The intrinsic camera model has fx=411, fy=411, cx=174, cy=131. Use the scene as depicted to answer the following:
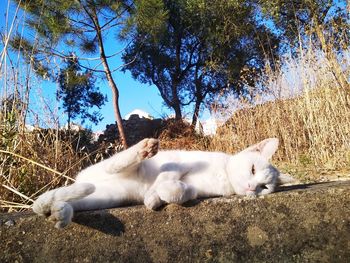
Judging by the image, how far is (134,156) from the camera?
1520mm

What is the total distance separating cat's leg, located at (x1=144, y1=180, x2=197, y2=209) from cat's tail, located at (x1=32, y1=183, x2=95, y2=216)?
0.74 feet

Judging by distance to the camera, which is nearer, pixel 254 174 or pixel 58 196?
pixel 58 196

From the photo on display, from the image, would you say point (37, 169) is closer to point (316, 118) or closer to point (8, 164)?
point (8, 164)

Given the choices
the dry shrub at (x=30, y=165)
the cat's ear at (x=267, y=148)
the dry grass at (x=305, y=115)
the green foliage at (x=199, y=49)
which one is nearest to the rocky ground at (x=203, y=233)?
the cat's ear at (x=267, y=148)

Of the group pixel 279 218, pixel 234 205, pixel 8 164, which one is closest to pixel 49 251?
pixel 234 205

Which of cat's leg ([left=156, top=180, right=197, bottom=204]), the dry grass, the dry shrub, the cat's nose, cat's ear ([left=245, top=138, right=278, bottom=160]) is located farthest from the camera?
the dry grass

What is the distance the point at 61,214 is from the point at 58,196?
0.06 metres

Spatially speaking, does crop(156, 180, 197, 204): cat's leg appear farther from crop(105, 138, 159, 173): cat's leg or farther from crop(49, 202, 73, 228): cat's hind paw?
crop(49, 202, 73, 228): cat's hind paw

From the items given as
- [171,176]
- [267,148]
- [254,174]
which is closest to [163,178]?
[171,176]

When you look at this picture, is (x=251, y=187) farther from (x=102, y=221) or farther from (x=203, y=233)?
(x=102, y=221)

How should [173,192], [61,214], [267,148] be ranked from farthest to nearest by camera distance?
[267,148] < [173,192] < [61,214]

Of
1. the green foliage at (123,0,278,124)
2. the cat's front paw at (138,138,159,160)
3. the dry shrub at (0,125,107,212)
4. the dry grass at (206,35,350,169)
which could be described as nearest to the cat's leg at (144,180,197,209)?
the cat's front paw at (138,138,159,160)

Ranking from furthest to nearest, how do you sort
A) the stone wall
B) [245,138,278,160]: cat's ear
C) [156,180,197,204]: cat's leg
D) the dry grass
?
the stone wall < the dry grass < [245,138,278,160]: cat's ear < [156,180,197,204]: cat's leg

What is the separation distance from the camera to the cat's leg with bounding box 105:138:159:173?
151 centimetres
